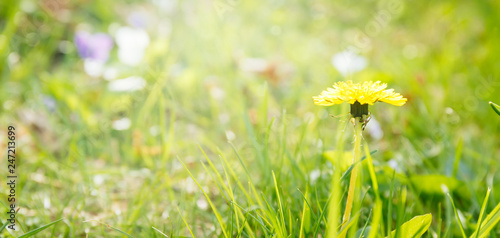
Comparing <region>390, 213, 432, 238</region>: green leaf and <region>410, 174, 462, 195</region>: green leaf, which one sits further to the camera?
<region>410, 174, 462, 195</region>: green leaf

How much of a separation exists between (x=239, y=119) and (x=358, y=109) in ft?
2.88

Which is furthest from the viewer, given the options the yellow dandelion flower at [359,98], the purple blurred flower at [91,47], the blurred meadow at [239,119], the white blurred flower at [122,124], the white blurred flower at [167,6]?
the white blurred flower at [167,6]

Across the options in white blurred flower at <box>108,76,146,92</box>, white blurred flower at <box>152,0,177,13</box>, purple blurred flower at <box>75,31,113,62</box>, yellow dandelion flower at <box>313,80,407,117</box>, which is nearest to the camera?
yellow dandelion flower at <box>313,80,407,117</box>

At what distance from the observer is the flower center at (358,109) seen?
1.97 feet

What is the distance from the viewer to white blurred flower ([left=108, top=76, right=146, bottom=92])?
4.94 ft

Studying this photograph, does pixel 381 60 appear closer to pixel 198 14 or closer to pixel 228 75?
pixel 228 75


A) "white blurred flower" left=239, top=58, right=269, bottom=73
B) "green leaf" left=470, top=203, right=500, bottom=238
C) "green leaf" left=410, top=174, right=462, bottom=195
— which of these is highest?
"white blurred flower" left=239, top=58, right=269, bottom=73

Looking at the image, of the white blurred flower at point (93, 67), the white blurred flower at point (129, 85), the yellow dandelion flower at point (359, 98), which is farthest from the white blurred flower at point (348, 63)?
the white blurred flower at point (93, 67)

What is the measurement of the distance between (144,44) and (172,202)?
1033 millimetres

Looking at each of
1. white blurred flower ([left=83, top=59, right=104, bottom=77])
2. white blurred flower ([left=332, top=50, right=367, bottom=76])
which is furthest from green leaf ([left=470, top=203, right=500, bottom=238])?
white blurred flower ([left=83, top=59, right=104, bottom=77])

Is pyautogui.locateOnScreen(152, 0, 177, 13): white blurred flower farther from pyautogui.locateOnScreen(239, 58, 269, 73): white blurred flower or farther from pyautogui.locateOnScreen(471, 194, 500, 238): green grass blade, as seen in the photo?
pyautogui.locateOnScreen(471, 194, 500, 238): green grass blade

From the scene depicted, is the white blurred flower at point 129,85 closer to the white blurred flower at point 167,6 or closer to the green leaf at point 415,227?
the white blurred flower at point 167,6

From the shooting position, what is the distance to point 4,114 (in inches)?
55.9

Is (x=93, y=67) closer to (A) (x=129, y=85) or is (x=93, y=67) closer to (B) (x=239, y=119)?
(A) (x=129, y=85)
